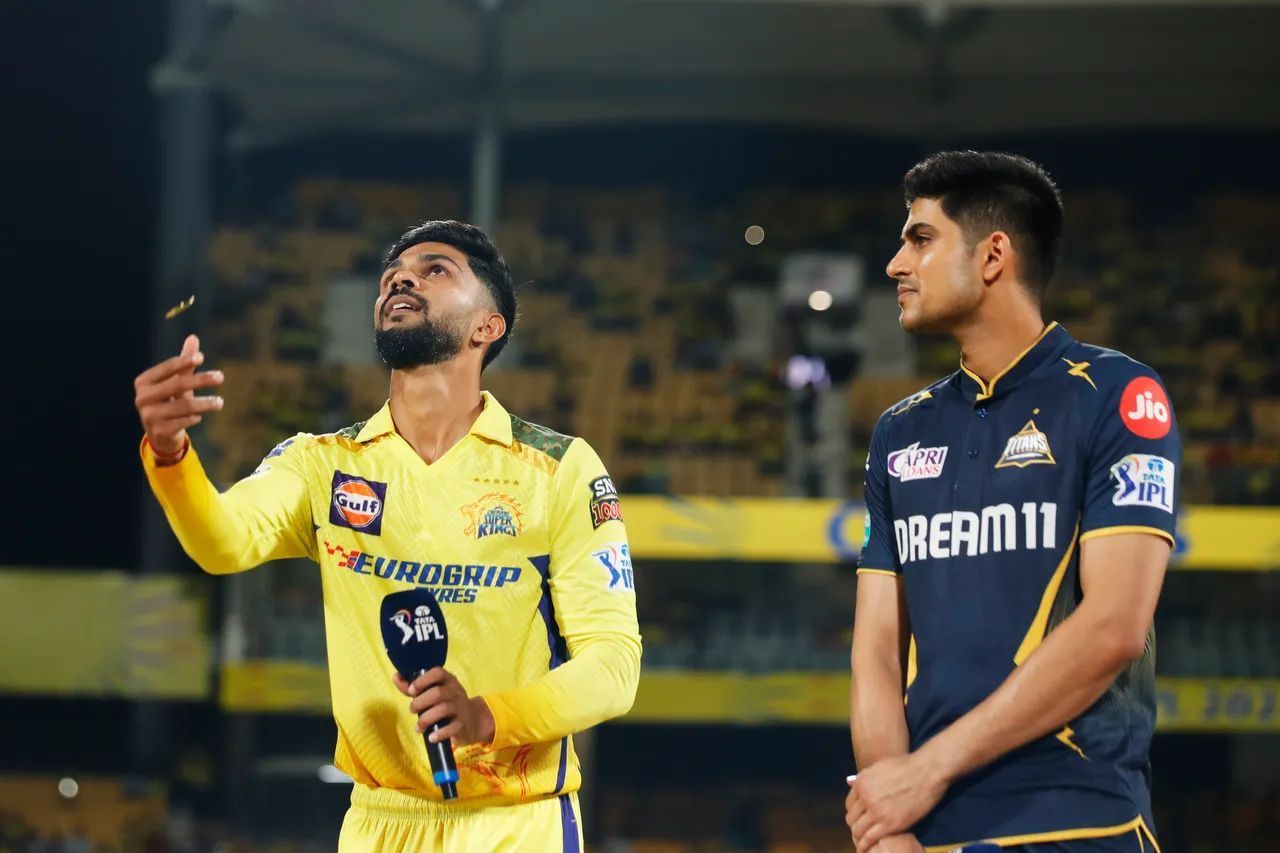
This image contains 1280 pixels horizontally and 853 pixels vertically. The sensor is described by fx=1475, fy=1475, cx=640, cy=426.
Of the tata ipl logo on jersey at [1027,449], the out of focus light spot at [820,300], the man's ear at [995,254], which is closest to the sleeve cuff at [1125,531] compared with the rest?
the tata ipl logo on jersey at [1027,449]

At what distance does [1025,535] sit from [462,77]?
10961mm

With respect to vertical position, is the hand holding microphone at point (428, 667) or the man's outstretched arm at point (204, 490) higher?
the man's outstretched arm at point (204, 490)

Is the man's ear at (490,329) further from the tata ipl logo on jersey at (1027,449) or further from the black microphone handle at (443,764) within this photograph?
the tata ipl logo on jersey at (1027,449)

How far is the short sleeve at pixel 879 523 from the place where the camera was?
272 centimetres

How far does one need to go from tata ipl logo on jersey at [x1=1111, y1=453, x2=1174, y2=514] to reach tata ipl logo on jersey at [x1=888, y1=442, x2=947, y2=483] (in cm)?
32

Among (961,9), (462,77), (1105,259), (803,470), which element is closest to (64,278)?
(462,77)

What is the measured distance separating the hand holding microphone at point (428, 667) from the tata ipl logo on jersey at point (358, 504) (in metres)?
0.50

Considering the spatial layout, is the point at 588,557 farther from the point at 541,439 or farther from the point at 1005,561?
the point at 1005,561

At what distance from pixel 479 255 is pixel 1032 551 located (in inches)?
57.3

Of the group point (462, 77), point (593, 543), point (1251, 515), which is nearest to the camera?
point (593, 543)

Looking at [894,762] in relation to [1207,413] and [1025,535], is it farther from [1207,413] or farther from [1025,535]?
[1207,413]

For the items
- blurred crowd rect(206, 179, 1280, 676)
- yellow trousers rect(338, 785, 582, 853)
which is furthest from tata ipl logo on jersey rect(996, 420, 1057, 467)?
blurred crowd rect(206, 179, 1280, 676)

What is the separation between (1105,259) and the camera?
13.6 metres

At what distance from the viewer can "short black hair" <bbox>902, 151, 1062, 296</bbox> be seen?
2.67 m
